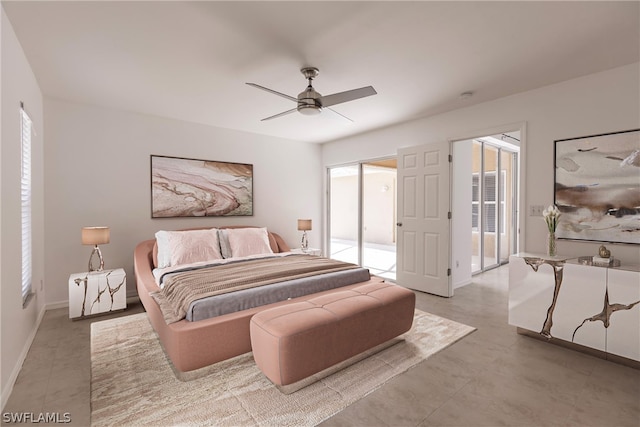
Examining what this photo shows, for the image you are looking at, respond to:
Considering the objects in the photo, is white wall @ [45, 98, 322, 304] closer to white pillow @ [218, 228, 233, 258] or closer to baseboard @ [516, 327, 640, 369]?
white pillow @ [218, 228, 233, 258]

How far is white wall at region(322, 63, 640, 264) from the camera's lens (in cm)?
270

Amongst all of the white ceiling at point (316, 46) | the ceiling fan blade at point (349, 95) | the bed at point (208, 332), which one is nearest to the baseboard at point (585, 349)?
the bed at point (208, 332)

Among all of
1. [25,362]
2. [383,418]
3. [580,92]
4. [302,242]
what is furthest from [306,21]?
[302,242]

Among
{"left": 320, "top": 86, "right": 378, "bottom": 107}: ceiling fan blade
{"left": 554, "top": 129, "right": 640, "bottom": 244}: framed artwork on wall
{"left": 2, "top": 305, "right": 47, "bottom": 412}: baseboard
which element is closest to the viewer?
{"left": 2, "top": 305, "right": 47, "bottom": 412}: baseboard

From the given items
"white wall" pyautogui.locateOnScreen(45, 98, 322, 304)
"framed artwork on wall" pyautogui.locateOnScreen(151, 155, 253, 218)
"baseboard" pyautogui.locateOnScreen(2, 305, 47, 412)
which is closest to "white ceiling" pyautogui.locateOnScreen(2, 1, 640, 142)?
"white wall" pyautogui.locateOnScreen(45, 98, 322, 304)

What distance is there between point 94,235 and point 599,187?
208 inches

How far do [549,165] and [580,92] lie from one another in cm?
74

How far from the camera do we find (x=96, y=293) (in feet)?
11.0

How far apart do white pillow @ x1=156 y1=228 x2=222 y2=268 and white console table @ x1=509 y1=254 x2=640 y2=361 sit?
3.55 meters

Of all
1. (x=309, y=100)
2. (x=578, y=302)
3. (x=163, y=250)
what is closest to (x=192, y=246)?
(x=163, y=250)

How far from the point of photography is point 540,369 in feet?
7.55

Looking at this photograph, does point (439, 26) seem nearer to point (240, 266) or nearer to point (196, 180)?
point (240, 266)

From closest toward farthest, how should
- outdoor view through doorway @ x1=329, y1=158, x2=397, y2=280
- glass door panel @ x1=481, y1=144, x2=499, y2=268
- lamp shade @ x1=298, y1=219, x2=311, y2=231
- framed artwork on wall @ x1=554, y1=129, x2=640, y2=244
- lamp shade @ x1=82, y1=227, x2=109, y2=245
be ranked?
framed artwork on wall @ x1=554, y1=129, x2=640, y2=244 < lamp shade @ x1=82, y1=227, x2=109, y2=245 < lamp shade @ x1=298, y1=219, x2=311, y2=231 < glass door panel @ x1=481, y1=144, x2=499, y2=268 < outdoor view through doorway @ x1=329, y1=158, x2=397, y2=280

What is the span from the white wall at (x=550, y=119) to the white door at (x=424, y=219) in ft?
1.31
